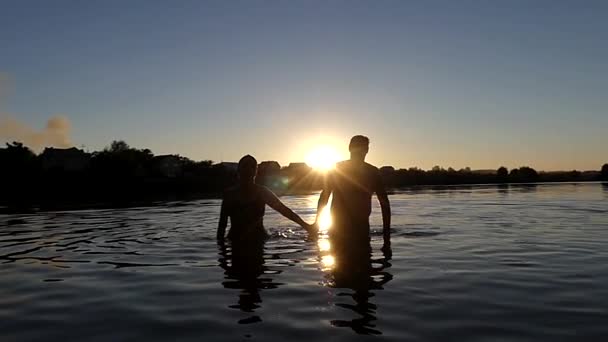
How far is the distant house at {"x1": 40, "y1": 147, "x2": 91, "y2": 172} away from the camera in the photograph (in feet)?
384

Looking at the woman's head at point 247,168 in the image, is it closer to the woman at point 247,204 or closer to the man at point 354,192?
the woman at point 247,204

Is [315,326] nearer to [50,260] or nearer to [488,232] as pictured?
[50,260]

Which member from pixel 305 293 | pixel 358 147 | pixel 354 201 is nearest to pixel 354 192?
pixel 354 201

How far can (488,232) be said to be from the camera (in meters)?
14.0

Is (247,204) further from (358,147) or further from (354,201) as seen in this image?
(358,147)

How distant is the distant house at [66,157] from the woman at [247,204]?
115715 mm

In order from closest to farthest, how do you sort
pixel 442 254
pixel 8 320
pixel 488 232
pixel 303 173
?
1. pixel 8 320
2. pixel 442 254
3. pixel 488 232
4. pixel 303 173

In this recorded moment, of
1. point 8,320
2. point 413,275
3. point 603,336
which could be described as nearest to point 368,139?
point 413,275

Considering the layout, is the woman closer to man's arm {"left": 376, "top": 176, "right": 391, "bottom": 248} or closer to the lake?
the lake

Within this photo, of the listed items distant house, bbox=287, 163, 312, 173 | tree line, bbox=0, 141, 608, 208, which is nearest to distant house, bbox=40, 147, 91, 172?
tree line, bbox=0, 141, 608, 208

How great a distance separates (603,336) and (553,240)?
26.5 ft

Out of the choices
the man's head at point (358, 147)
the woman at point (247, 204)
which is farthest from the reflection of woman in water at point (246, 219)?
the man's head at point (358, 147)

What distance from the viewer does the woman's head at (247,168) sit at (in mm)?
9969

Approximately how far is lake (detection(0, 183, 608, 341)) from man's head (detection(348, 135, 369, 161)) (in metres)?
2.01
